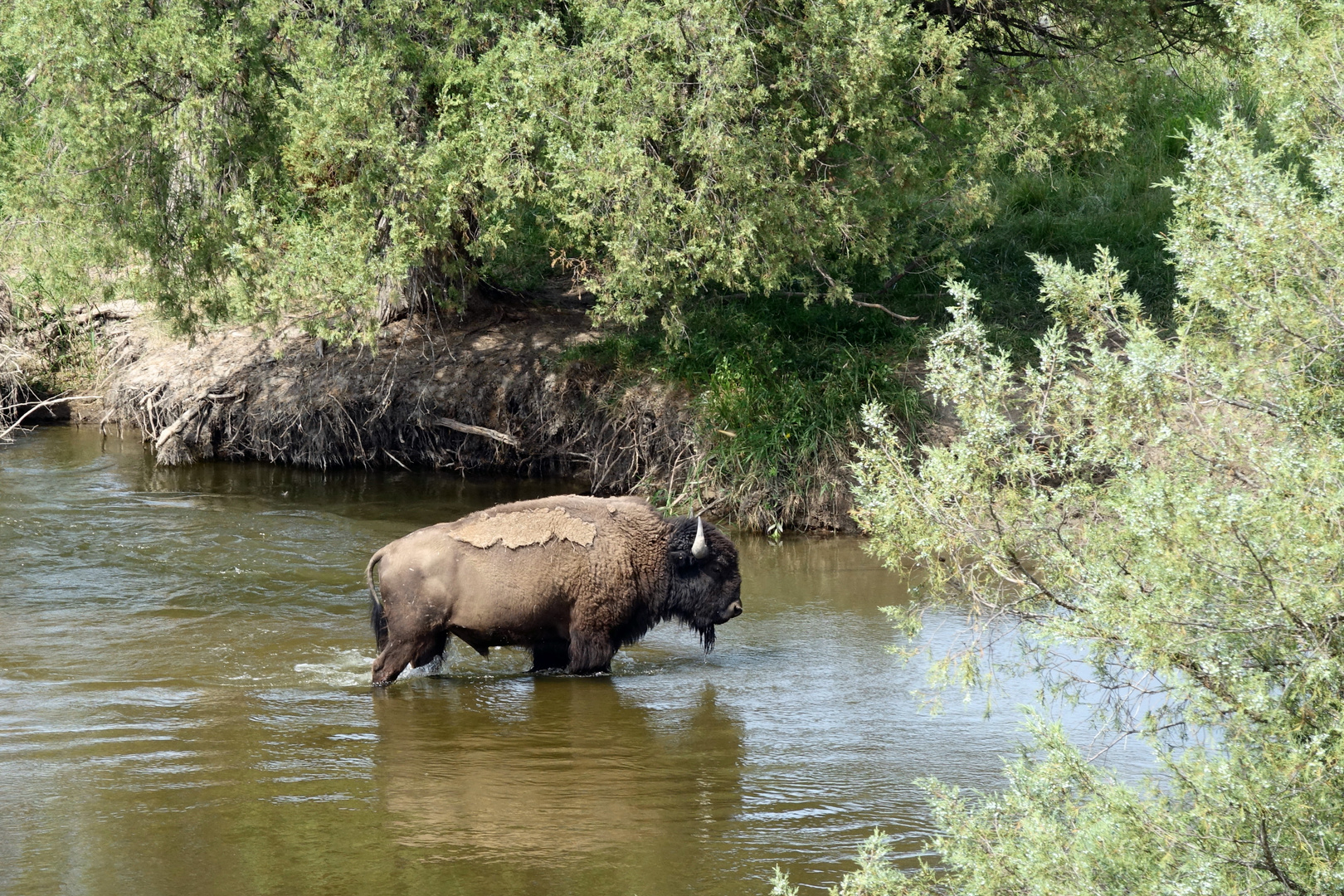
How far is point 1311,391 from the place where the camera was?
5148mm

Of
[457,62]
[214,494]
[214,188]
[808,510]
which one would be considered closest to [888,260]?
[808,510]

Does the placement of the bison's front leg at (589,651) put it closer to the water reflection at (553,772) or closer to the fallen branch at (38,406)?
the water reflection at (553,772)

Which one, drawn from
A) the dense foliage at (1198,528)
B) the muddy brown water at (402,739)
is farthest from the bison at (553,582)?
the dense foliage at (1198,528)

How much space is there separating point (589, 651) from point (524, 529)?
99cm

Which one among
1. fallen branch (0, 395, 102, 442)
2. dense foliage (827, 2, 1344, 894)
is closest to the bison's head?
dense foliage (827, 2, 1344, 894)

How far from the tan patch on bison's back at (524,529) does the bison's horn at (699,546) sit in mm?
730

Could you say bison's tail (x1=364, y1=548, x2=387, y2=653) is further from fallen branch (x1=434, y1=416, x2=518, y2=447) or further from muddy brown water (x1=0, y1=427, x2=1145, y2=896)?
fallen branch (x1=434, y1=416, x2=518, y2=447)

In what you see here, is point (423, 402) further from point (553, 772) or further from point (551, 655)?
point (553, 772)

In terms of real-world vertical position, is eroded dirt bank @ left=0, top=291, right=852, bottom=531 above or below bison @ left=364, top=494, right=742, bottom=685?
above

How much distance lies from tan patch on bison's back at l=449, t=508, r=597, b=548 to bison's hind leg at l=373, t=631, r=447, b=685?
2.36 ft

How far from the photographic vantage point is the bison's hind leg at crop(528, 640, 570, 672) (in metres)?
9.96

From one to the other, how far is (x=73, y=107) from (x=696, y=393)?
21.8 feet

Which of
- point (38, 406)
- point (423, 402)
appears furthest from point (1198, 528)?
point (38, 406)

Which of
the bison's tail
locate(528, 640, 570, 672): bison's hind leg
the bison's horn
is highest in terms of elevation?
the bison's horn
